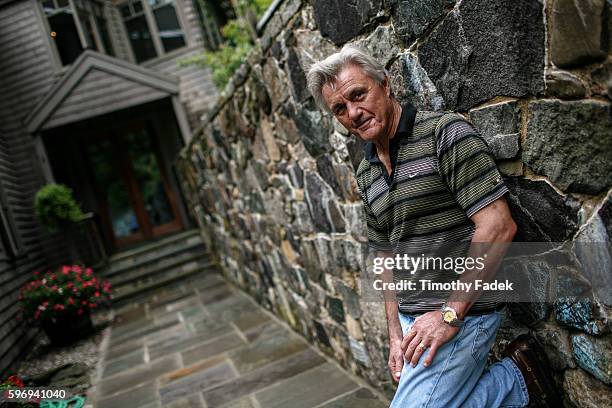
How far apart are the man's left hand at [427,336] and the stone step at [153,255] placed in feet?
25.4

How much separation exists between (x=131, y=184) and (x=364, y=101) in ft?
37.0

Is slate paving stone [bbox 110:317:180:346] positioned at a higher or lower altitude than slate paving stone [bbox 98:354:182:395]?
lower

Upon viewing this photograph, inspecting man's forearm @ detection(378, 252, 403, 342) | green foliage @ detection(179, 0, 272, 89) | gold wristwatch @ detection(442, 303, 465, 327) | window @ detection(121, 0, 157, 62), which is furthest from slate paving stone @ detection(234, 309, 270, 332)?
window @ detection(121, 0, 157, 62)

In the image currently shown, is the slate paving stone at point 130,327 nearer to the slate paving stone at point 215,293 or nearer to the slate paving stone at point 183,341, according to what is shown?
the slate paving stone at point 215,293

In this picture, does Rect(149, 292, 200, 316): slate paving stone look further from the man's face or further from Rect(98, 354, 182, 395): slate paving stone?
the man's face

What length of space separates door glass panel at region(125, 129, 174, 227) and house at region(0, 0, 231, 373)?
3 centimetres

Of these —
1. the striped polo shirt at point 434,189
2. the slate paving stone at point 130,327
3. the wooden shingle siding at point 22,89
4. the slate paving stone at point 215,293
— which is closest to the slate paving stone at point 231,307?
the slate paving stone at point 215,293

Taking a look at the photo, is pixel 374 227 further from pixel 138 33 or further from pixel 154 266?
pixel 138 33

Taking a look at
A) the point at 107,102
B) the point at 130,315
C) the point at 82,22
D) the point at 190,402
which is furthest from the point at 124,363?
the point at 82,22

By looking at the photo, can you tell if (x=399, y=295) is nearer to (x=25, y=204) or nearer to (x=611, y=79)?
(x=611, y=79)

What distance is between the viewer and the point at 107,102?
407 inches

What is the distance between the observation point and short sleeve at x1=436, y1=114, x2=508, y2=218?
1.25m

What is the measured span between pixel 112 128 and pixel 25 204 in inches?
117

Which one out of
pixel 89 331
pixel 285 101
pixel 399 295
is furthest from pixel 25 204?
pixel 399 295
